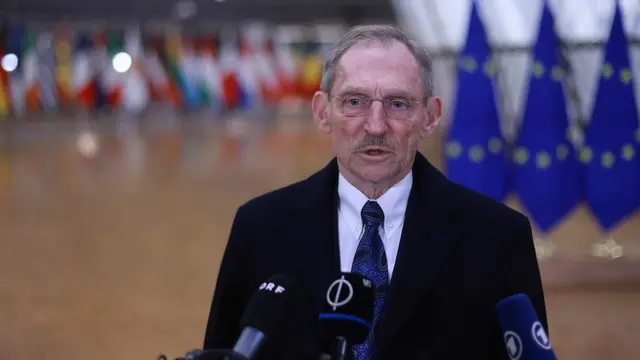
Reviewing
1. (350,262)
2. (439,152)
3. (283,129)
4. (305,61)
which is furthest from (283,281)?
(305,61)

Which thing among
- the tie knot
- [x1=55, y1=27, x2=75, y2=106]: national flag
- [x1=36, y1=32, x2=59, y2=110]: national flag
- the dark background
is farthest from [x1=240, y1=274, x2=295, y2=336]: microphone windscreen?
the dark background

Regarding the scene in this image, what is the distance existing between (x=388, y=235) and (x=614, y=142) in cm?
747

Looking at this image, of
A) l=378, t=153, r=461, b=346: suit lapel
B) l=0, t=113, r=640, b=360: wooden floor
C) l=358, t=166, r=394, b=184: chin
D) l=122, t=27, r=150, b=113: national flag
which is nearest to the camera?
l=378, t=153, r=461, b=346: suit lapel

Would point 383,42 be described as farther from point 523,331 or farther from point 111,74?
point 111,74

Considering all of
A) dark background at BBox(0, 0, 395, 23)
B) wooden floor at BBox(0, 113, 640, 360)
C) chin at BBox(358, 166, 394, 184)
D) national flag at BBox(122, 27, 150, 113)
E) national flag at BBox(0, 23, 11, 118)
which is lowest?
chin at BBox(358, 166, 394, 184)

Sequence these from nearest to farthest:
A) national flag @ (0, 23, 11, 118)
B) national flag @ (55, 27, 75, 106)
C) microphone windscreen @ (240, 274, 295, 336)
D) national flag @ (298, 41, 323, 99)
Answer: microphone windscreen @ (240, 274, 295, 336) < national flag @ (0, 23, 11, 118) < national flag @ (55, 27, 75, 106) < national flag @ (298, 41, 323, 99)

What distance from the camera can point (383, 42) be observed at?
82.7 inches

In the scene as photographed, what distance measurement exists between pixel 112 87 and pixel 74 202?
55.4 feet

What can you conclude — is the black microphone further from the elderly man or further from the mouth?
A: the mouth

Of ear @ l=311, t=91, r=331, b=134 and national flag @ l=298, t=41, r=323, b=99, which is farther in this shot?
national flag @ l=298, t=41, r=323, b=99

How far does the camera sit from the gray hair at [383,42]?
2.11 meters

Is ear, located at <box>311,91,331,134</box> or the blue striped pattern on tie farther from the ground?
ear, located at <box>311,91,331,134</box>

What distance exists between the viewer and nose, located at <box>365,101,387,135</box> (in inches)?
82.7

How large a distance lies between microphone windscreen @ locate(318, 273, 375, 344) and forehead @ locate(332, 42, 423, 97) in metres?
0.42
